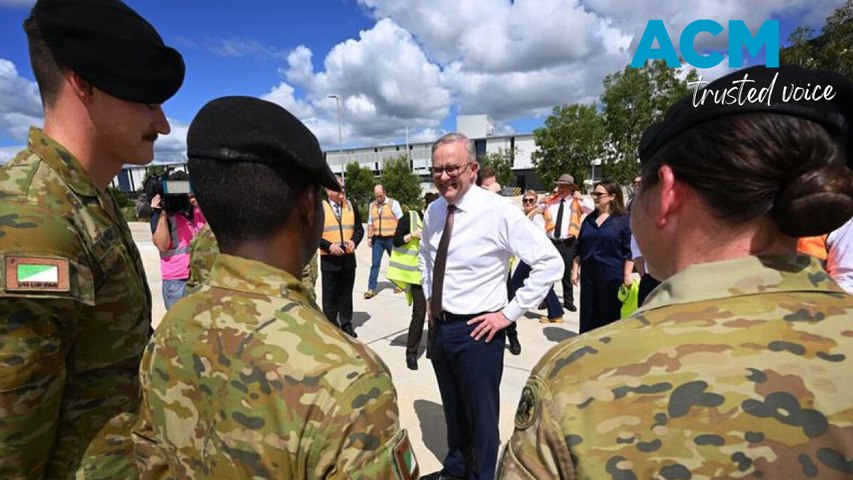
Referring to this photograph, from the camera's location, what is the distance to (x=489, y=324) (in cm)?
264

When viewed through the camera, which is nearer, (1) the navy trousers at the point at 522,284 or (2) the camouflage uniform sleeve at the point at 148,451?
(2) the camouflage uniform sleeve at the point at 148,451

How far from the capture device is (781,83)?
784 mm

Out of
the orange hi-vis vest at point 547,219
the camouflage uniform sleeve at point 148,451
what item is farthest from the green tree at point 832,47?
the camouflage uniform sleeve at point 148,451

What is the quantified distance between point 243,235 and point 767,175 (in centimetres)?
113

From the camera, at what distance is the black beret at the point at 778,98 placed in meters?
0.76

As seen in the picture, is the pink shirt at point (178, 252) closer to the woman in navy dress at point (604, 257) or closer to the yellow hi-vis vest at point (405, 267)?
the yellow hi-vis vest at point (405, 267)

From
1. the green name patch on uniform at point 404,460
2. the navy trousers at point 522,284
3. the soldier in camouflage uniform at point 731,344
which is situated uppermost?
the soldier in camouflage uniform at point 731,344

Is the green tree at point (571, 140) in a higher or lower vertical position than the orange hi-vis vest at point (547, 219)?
higher

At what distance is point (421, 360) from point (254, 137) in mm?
4218

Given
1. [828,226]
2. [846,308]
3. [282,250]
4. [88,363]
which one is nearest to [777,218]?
[828,226]

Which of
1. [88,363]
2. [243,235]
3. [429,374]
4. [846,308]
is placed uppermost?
[243,235]

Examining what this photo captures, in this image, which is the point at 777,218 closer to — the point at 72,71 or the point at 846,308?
the point at 846,308

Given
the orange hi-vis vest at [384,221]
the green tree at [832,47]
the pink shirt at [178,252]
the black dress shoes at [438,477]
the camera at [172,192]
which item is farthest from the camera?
the green tree at [832,47]

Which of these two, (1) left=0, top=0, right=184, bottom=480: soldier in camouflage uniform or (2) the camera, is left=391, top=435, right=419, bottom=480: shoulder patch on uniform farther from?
(2) the camera
